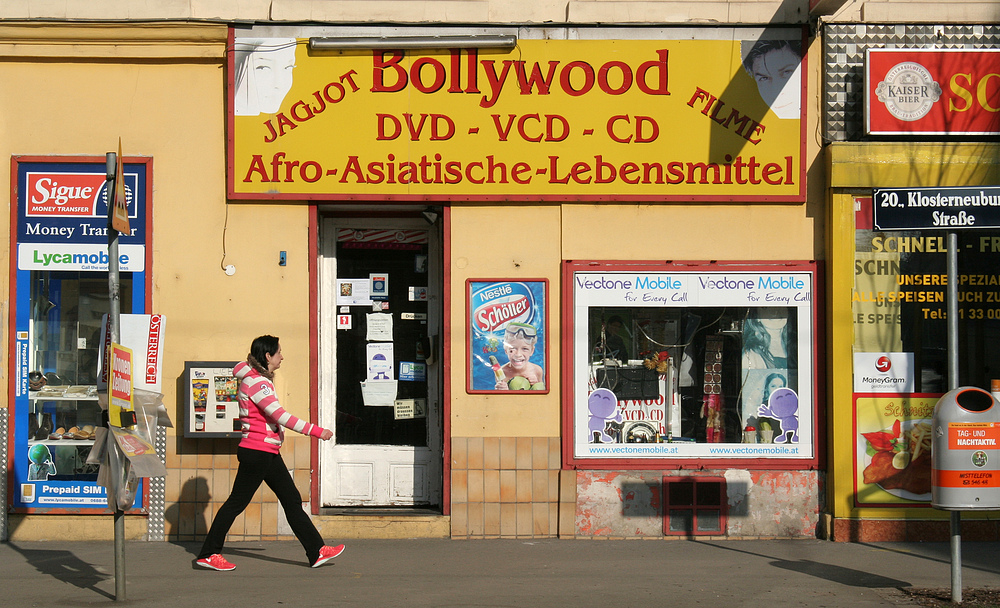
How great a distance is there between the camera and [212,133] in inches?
306

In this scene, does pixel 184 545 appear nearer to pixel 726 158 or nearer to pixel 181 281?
pixel 181 281

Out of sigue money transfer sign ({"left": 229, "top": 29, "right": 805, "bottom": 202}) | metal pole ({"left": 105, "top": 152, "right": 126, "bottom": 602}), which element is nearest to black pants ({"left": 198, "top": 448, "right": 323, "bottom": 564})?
metal pole ({"left": 105, "top": 152, "right": 126, "bottom": 602})

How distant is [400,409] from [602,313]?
2073mm

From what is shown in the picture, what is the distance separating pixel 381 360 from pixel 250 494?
79.3 inches

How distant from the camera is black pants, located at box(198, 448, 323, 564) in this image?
6.52 metres

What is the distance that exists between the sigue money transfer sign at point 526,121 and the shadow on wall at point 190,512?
261cm

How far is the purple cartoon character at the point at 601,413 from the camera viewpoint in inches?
310

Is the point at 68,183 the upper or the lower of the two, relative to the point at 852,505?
upper

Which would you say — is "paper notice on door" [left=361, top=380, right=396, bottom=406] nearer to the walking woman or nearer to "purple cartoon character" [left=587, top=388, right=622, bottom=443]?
the walking woman

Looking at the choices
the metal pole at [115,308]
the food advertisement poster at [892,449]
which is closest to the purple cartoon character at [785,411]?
the food advertisement poster at [892,449]

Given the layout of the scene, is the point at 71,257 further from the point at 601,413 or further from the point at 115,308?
the point at 601,413

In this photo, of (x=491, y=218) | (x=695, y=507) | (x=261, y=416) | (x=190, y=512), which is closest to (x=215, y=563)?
(x=261, y=416)

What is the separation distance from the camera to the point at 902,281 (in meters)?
7.68

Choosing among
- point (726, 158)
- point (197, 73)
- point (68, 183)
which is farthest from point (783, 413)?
point (68, 183)
